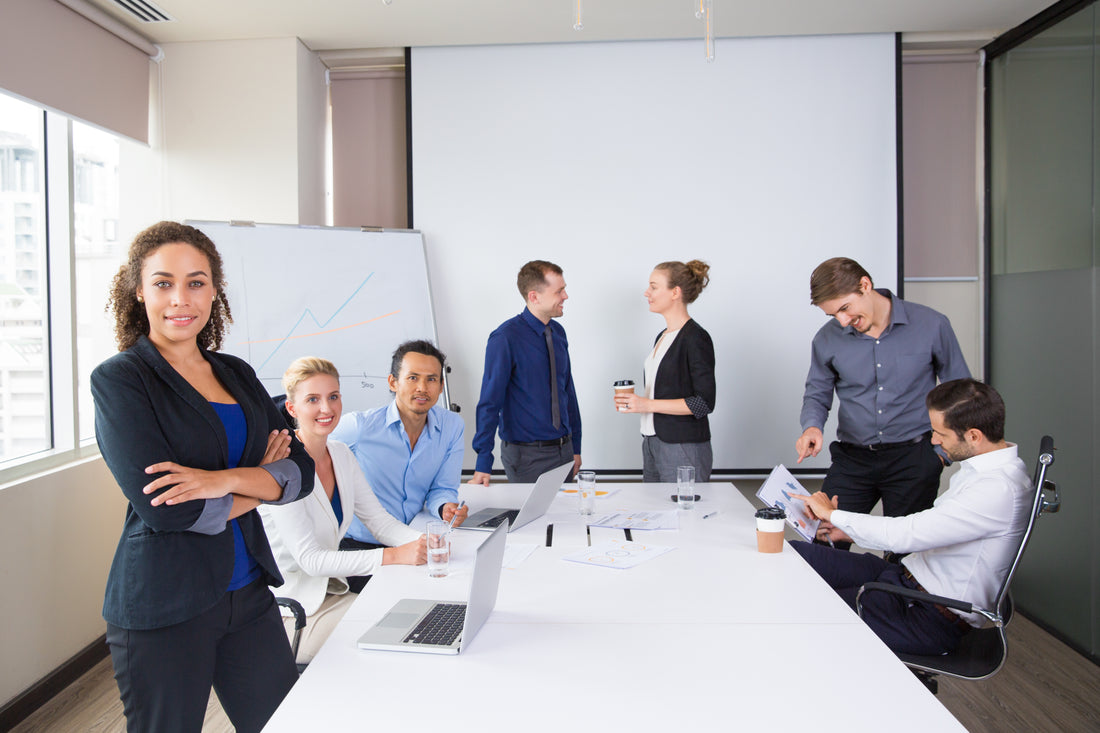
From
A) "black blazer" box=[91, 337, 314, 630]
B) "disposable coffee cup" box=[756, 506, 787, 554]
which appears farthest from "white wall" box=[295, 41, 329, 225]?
"disposable coffee cup" box=[756, 506, 787, 554]

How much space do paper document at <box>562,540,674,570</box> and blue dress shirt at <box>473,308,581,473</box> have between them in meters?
1.09

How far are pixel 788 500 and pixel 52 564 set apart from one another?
2.83 meters

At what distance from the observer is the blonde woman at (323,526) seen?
6.88 ft

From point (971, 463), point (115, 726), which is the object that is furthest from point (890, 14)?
point (115, 726)

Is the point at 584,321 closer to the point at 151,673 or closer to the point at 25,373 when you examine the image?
the point at 25,373

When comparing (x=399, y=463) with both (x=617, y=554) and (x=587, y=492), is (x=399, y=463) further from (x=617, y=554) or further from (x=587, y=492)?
(x=617, y=554)

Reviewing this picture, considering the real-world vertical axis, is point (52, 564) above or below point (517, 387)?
below

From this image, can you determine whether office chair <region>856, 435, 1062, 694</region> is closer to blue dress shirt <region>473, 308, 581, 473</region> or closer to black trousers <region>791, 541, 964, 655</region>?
black trousers <region>791, 541, 964, 655</region>

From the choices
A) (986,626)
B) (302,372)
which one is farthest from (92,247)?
(986,626)

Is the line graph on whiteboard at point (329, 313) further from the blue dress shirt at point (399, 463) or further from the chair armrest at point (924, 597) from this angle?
the chair armrest at point (924, 597)

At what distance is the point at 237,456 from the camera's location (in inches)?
66.9

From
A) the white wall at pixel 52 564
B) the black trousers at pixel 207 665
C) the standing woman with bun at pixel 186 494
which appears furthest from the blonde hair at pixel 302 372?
the white wall at pixel 52 564

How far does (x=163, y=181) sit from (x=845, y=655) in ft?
13.0

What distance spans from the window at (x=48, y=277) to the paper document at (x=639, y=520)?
2.34 m
